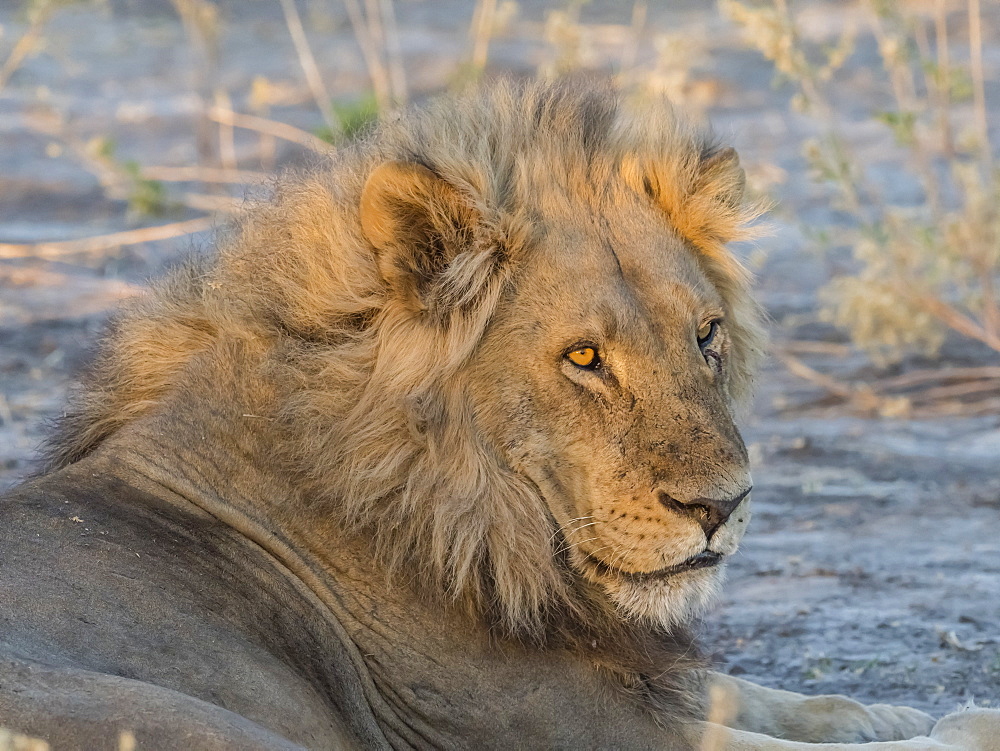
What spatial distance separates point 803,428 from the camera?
7.34 metres

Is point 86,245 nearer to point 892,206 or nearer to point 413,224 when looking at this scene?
point 892,206

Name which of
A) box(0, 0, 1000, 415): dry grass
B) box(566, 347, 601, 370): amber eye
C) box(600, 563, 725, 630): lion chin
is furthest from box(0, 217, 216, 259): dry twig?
box(600, 563, 725, 630): lion chin

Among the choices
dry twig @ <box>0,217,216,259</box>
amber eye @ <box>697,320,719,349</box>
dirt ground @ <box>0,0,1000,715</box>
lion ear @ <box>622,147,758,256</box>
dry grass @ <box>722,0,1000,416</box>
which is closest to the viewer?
amber eye @ <box>697,320,719,349</box>

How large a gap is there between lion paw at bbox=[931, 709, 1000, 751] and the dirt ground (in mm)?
505

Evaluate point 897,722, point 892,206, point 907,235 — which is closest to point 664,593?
point 897,722

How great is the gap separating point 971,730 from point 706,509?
1069mm

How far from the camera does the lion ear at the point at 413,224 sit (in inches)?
134

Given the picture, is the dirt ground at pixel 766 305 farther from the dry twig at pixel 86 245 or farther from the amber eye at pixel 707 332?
the amber eye at pixel 707 332

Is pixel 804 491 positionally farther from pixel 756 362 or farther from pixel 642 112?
pixel 642 112

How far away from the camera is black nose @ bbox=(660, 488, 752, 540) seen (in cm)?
329

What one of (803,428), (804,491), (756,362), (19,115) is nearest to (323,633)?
(756,362)

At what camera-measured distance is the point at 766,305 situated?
904 cm

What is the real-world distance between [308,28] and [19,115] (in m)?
4.52

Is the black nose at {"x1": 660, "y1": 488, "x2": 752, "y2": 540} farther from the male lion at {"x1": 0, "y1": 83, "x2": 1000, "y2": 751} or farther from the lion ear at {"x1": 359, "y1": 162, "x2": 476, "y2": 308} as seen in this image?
→ the lion ear at {"x1": 359, "y1": 162, "x2": 476, "y2": 308}
